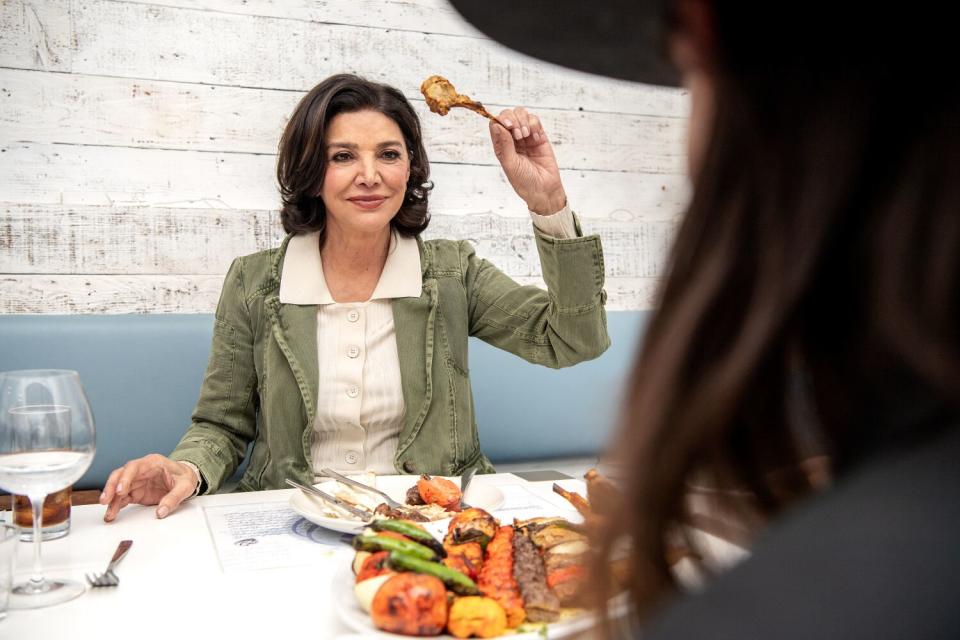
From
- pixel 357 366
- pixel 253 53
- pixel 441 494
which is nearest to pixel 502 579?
pixel 441 494

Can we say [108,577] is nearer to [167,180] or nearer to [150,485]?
[150,485]

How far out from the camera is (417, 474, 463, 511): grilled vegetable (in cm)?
115

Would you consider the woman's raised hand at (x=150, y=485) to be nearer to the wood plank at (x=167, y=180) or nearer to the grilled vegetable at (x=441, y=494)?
the grilled vegetable at (x=441, y=494)

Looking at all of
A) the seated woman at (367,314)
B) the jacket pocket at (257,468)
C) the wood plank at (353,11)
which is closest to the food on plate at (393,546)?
the seated woman at (367,314)

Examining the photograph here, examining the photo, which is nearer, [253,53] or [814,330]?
[814,330]

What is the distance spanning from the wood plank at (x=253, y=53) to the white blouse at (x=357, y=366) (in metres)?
0.83

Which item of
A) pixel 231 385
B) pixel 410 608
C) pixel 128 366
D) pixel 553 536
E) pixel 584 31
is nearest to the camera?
pixel 584 31

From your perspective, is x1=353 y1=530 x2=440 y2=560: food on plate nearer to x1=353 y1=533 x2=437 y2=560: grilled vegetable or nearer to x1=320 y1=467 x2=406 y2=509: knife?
x1=353 y1=533 x2=437 y2=560: grilled vegetable

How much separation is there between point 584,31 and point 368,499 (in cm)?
86

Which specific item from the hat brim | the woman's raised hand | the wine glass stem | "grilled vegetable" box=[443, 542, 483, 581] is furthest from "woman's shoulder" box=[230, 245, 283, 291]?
the hat brim

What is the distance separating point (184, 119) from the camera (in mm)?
2270

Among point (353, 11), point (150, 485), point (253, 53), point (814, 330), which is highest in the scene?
point (353, 11)

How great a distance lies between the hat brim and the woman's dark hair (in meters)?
1.35

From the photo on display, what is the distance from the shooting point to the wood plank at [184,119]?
213 centimetres
